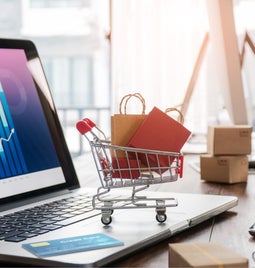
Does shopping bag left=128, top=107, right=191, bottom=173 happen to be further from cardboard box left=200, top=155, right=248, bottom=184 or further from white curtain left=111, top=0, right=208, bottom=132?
white curtain left=111, top=0, right=208, bottom=132

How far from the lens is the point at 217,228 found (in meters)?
0.85

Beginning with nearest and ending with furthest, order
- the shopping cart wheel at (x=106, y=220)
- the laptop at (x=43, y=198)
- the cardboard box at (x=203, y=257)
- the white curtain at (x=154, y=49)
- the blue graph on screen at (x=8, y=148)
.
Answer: the cardboard box at (x=203, y=257) → the laptop at (x=43, y=198) → the shopping cart wheel at (x=106, y=220) → the blue graph on screen at (x=8, y=148) → the white curtain at (x=154, y=49)

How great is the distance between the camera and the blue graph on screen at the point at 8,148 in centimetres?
97

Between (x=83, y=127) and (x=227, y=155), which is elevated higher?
(x=83, y=127)

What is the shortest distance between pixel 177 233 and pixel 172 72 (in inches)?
108

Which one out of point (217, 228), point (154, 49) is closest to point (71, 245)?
point (217, 228)

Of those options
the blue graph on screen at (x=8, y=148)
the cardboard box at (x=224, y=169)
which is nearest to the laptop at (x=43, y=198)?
the blue graph on screen at (x=8, y=148)

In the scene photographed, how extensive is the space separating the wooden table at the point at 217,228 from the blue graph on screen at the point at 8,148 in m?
0.33

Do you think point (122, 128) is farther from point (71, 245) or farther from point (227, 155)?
point (227, 155)

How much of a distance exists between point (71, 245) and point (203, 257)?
16cm

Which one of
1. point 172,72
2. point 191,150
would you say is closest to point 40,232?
point 191,150

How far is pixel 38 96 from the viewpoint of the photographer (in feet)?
3.68

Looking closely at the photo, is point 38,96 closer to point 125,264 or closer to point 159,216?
point 159,216

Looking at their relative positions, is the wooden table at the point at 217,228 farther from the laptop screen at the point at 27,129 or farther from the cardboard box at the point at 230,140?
the laptop screen at the point at 27,129
